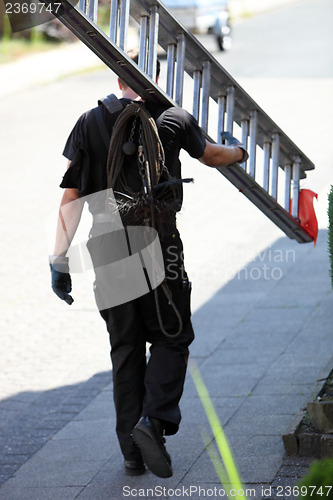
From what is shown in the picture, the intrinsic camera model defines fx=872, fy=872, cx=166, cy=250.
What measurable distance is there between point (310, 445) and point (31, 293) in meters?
4.55

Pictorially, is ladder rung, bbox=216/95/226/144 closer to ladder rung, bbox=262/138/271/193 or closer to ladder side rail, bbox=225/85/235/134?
ladder side rail, bbox=225/85/235/134

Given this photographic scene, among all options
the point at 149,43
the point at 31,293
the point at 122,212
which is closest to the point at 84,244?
the point at 122,212

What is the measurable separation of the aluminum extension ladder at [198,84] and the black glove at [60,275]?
3.30ft

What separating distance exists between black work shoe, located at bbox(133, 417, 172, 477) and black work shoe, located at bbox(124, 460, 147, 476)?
Result: 0.49 meters

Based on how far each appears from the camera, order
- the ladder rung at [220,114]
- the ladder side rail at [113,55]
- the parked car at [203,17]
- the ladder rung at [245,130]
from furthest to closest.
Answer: the parked car at [203,17] → the ladder rung at [245,130] → the ladder rung at [220,114] → the ladder side rail at [113,55]

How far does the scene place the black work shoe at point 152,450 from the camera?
418 centimetres

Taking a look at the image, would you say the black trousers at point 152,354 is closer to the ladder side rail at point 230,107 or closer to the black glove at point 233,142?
the black glove at point 233,142

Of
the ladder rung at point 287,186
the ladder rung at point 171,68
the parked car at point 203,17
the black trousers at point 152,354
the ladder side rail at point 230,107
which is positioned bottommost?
the black trousers at point 152,354

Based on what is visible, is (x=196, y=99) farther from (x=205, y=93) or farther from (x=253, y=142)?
(x=253, y=142)

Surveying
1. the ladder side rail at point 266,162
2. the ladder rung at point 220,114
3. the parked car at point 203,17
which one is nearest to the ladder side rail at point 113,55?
the ladder rung at point 220,114

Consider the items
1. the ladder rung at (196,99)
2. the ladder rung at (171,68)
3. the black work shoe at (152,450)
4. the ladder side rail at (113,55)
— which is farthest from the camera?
the ladder rung at (196,99)

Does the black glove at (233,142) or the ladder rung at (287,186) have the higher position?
the black glove at (233,142)

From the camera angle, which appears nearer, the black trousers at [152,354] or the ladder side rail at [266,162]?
the black trousers at [152,354]

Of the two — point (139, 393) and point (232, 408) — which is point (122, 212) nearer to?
point (139, 393)
